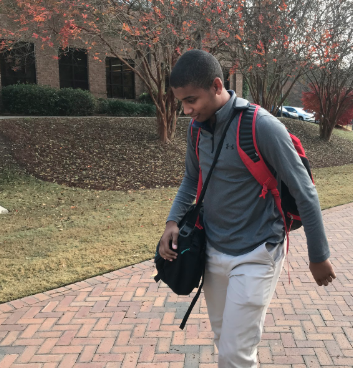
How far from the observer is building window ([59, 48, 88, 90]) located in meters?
21.0

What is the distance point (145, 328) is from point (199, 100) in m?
2.11

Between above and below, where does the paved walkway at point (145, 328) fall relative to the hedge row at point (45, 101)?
below

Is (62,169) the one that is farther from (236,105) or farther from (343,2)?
(343,2)

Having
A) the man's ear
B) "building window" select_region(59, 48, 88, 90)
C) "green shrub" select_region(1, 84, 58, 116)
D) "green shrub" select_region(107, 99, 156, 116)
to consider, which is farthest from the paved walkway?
"building window" select_region(59, 48, 88, 90)

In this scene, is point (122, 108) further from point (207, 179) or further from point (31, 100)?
point (207, 179)

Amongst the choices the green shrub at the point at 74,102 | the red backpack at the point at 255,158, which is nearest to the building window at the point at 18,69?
the green shrub at the point at 74,102

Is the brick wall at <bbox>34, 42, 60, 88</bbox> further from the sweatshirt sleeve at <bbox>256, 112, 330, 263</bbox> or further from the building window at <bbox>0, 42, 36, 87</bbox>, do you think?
the sweatshirt sleeve at <bbox>256, 112, 330, 263</bbox>

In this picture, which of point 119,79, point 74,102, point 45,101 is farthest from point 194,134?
point 119,79

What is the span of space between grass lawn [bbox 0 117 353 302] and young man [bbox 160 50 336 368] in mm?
2712

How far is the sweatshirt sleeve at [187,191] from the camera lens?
91.4 inches

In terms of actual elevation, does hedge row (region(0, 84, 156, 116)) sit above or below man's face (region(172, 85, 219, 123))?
below

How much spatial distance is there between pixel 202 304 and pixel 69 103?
50.8ft

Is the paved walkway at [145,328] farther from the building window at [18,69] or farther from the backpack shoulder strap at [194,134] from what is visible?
the building window at [18,69]

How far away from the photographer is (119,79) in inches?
906
